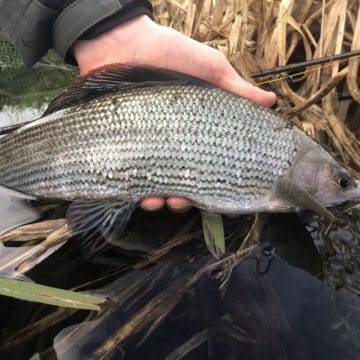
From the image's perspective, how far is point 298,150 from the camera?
251 cm

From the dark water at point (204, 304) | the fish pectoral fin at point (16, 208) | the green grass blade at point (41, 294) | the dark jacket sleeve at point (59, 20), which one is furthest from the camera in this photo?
the dark jacket sleeve at point (59, 20)

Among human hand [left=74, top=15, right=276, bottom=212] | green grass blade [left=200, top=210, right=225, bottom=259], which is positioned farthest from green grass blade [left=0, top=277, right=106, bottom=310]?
human hand [left=74, top=15, right=276, bottom=212]

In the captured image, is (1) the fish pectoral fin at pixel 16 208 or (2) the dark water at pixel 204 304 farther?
(1) the fish pectoral fin at pixel 16 208

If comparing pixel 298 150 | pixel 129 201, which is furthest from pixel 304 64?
pixel 129 201

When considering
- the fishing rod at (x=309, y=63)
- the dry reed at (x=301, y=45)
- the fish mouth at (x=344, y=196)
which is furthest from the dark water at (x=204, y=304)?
the fishing rod at (x=309, y=63)

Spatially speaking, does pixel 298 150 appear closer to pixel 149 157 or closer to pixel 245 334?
pixel 149 157

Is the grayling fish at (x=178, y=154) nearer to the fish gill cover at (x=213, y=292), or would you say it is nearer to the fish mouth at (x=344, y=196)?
the fish mouth at (x=344, y=196)

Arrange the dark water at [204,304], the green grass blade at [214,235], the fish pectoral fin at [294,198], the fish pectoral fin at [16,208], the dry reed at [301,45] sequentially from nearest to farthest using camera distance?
the dark water at [204,304], the fish pectoral fin at [294,198], the green grass blade at [214,235], the fish pectoral fin at [16,208], the dry reed at [301,45]

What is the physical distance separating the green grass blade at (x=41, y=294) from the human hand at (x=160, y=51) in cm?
169

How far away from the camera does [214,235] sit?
2.50 meters

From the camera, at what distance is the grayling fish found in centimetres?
247

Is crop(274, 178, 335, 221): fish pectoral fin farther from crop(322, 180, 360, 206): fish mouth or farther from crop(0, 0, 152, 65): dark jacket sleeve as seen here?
crop(0, 0, 152, 65): dark jacket sleeve

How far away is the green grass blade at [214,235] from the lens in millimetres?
2480

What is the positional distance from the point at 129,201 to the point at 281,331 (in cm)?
107
